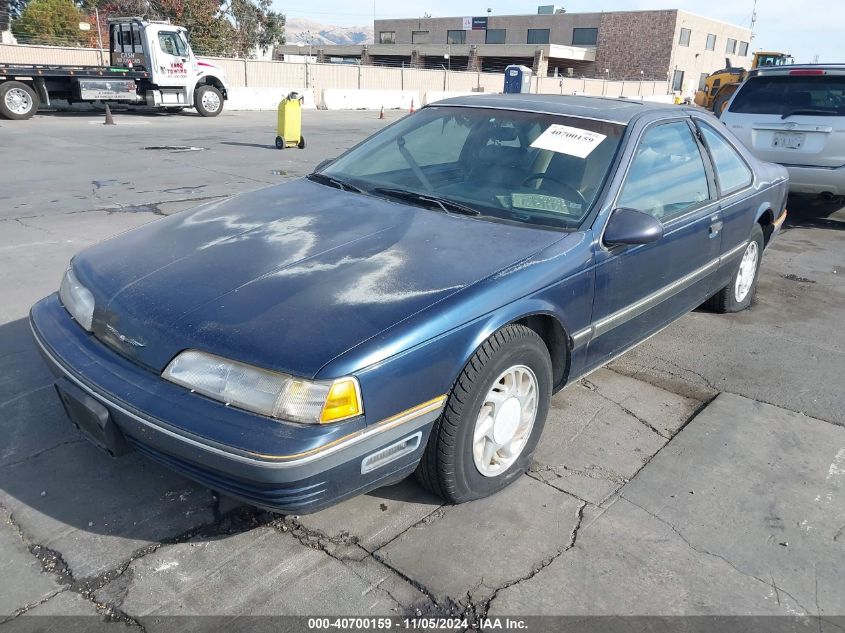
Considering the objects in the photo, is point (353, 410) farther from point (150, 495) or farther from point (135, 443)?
point (150, 495)

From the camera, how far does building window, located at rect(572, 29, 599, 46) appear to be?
198ft

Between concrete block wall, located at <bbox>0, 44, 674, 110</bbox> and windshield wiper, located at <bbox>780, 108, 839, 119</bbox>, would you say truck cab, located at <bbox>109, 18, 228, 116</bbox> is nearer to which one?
concrete block wall, located at <bbox>0, 44, 674, 110</bbox>

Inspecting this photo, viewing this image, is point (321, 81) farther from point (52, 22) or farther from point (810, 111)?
point (810, 111)

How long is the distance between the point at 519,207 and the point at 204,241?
4.69 feet

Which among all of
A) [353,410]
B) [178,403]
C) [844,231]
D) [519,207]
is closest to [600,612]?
[353,410]

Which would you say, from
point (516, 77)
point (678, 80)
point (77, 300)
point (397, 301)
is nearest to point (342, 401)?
point (397, 301)

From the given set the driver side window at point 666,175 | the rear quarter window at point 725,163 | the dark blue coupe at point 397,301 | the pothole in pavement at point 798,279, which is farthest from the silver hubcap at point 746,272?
the pothole in pavement at point 798,279

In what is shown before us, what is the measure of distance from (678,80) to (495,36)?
1844cm

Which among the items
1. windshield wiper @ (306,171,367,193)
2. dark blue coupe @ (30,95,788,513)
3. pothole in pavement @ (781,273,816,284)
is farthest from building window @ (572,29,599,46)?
windshield wiper @ (306,171,367,193)

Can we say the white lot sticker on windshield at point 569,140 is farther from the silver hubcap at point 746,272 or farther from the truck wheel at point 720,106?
the truck wheel at point 720,106

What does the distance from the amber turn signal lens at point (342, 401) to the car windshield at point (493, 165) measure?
4.22 ft

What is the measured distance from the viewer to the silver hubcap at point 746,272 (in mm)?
4828

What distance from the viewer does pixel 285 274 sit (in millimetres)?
2533

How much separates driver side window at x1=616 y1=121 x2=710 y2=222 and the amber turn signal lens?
5.63ft
